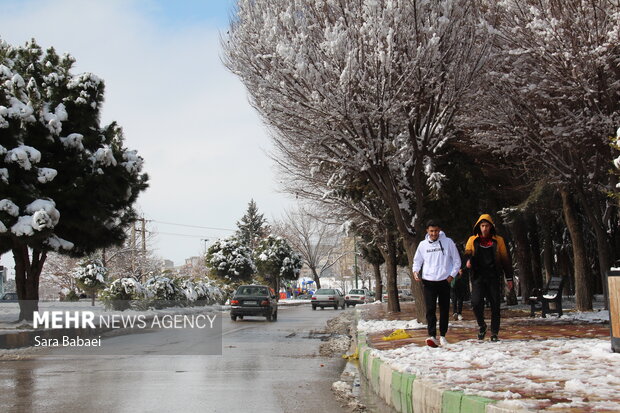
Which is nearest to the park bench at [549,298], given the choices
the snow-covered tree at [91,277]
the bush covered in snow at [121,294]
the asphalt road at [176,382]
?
the asphalt road at [176,382]

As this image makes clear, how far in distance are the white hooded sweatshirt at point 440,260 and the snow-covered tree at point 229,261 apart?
4284 cm

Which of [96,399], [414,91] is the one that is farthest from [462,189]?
[96,399]

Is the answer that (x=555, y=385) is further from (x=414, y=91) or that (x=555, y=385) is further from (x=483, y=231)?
(x=414, y=91)

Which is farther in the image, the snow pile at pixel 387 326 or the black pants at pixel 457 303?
the black pants at pixel 457 303

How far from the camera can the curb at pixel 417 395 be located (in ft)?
15.0

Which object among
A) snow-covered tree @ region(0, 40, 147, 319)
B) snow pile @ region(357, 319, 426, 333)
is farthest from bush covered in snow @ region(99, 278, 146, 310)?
snow pile @ region(357, 319, 426, 333)

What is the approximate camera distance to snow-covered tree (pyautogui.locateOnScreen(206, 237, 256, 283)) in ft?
169

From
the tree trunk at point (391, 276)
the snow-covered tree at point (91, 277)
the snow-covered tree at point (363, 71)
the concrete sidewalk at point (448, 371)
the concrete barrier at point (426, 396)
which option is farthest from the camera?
the snow-covered tree at point (91, 277)

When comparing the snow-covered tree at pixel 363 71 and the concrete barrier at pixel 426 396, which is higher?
the snow-covered tree at pixel 363 71

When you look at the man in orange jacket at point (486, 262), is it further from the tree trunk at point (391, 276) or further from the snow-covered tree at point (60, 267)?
the snow-covered tree at point (60, 267)

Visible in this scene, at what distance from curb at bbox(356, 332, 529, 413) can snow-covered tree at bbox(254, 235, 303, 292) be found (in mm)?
49821

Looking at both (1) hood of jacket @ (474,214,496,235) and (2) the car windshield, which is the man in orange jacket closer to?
(1) hood of jacket @ (474,214,496,235)

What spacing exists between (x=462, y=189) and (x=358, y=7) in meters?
8.07

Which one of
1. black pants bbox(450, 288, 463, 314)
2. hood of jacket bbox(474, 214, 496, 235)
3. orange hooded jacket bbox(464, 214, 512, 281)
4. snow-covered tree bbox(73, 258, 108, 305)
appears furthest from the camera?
snow-covered tree bbox(73, 258, 108, 305)
